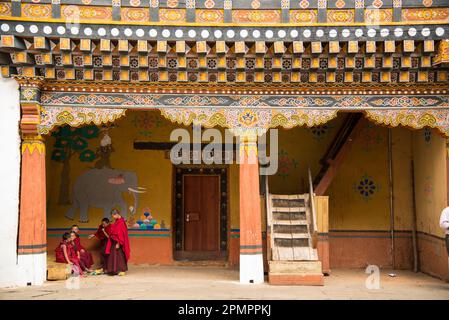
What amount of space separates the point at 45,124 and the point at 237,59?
315cm

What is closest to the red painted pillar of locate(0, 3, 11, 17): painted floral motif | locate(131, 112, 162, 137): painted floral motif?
locate(131, 112, 162, 137): painted floral motif

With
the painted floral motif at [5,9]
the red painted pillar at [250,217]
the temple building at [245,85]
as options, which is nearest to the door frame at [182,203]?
the temple building at [245,85]

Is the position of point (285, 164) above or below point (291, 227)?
above

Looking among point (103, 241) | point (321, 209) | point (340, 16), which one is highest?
point (340, 16)

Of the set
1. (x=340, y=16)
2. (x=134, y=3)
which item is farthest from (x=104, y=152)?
(x=340, y=16)

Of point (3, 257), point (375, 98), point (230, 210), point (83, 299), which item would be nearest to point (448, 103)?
point (375, 98)

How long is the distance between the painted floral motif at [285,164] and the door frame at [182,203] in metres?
1.05

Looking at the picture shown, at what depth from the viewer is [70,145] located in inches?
464

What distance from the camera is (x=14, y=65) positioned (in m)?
9.30

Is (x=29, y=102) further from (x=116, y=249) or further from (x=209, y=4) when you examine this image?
(x=209, y=4)

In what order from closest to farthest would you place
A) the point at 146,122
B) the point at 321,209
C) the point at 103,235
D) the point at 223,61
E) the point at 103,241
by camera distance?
the point at 223,61 → the point at 321,209 → the point at 103,235 → the point at 103,241 → the point at 146,122

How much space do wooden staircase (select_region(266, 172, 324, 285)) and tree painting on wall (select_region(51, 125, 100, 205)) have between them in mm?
3709

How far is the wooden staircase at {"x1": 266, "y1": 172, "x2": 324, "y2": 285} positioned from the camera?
929cm

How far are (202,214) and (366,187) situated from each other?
3226mm
